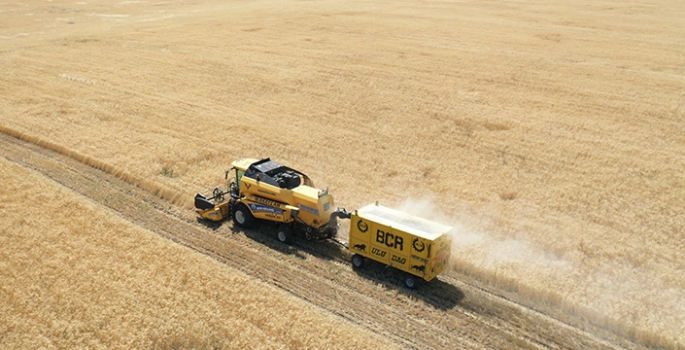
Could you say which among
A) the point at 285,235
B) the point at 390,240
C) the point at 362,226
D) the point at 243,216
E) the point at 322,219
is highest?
the point at 362,226

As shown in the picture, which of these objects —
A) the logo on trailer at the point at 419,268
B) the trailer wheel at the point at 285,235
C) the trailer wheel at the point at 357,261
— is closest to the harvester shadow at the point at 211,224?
the trailer wheel at the point at 285,235

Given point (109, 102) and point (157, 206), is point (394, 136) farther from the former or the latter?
point (109, 102)

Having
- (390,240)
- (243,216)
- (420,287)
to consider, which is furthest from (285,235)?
(420,287)

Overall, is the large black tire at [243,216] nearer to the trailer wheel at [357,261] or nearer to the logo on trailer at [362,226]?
the trailer wheel at [357,261]

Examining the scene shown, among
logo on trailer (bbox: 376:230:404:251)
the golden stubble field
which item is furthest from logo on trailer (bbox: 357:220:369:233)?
the golden stubble field

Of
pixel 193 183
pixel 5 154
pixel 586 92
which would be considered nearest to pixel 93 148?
pixel 5 154

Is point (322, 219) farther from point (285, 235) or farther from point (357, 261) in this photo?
point (357, 261)

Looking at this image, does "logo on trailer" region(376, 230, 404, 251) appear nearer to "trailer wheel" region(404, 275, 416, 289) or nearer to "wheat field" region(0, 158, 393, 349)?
"trailer wheel" region(404, 275, 416, 289)
